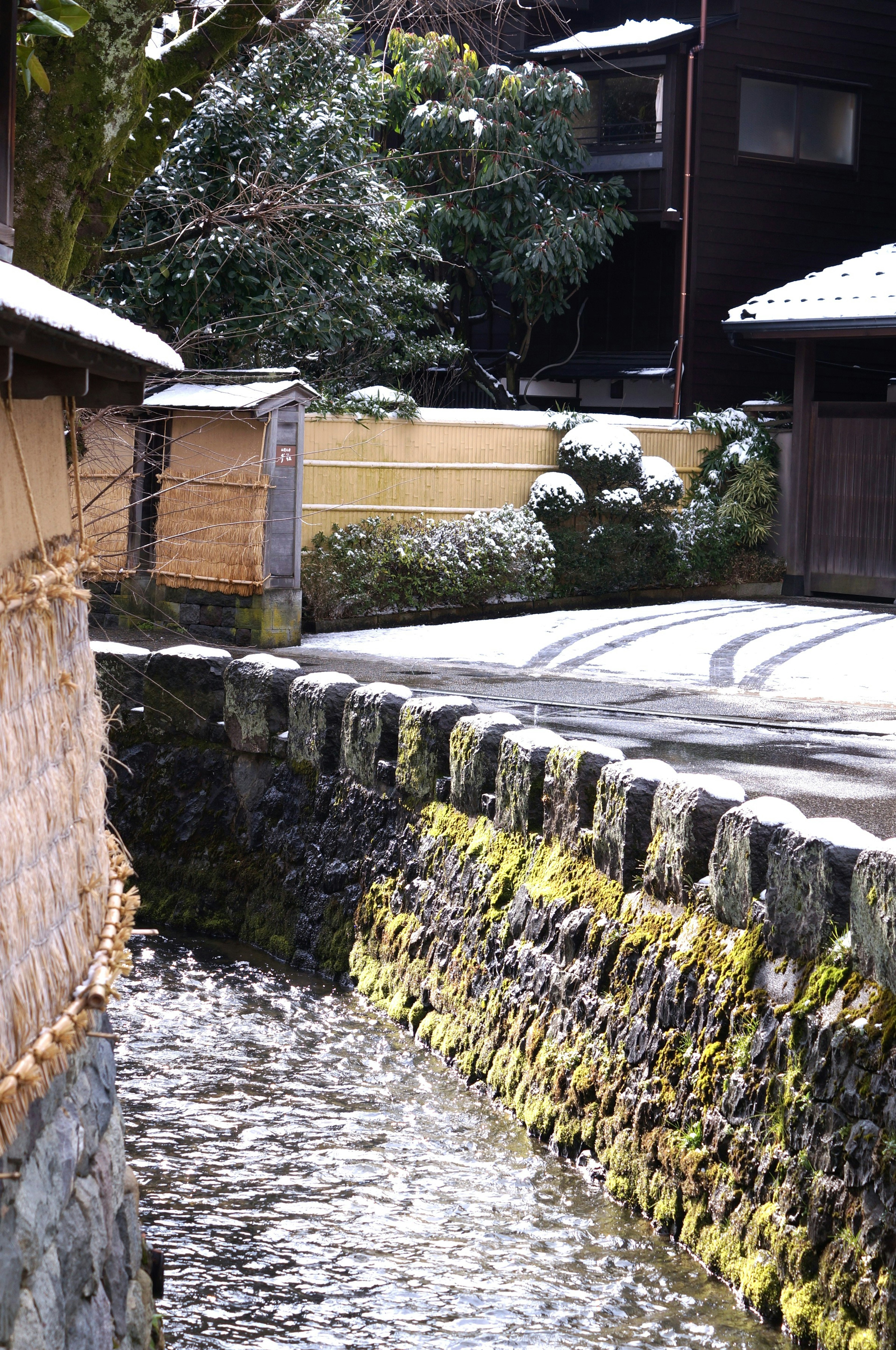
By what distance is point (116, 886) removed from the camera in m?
4.38

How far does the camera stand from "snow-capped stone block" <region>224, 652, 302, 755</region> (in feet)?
31.6

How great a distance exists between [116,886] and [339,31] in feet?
40.2

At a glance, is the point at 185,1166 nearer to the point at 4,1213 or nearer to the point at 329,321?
the point at 4,1213

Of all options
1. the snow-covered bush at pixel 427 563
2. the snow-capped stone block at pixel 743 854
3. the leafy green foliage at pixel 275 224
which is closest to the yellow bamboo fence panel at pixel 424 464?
the snow-covered bush at pixel 427 563

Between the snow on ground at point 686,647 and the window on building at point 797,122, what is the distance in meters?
7.68

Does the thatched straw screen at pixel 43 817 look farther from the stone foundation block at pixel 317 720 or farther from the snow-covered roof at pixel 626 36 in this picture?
the snow-covered roof at pixel 626 36

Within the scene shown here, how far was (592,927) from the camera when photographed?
20.9ft

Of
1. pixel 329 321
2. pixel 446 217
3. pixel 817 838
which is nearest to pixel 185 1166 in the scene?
pixel 817 838

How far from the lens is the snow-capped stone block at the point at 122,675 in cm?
1022

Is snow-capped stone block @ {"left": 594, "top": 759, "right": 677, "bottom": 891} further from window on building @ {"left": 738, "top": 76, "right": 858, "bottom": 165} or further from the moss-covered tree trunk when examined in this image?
window on building @ {"left": 738, "top": 76, "right": 858, "bottom": 165}

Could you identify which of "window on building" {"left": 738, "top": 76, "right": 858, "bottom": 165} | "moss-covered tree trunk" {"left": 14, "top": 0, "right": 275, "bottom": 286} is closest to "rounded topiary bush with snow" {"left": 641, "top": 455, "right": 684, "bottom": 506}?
"window on building" {"left": 738, "top": 76, "right": 858, "bottom": 165}

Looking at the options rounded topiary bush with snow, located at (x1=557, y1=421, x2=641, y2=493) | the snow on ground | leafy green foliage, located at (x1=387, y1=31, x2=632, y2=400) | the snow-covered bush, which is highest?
leafy green foliage, located at (x1=387, y1=31, x2=632, y2=400)

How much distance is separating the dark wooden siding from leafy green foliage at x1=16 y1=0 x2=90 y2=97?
16238 millimetres

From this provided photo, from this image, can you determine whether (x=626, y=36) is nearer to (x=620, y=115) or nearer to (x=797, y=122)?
(x=620, y=115)
